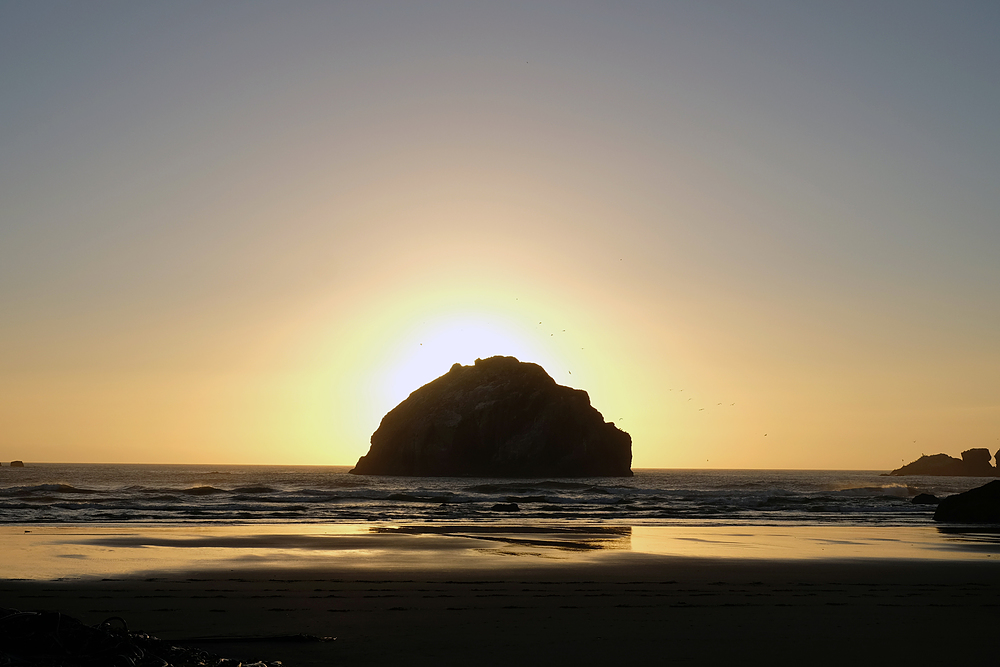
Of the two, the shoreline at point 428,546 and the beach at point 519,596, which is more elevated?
the beach at point 519,596

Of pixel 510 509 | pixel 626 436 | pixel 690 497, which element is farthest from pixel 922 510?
pixel 626 436

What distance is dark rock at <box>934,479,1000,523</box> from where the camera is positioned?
32.3 m

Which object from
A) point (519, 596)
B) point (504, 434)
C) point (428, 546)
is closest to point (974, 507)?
point (428, 546)

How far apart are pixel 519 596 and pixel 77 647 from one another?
6.86 meters

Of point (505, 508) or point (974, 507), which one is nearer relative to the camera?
point (974, 507)

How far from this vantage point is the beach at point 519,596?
8305mm

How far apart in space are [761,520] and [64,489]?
154 ft

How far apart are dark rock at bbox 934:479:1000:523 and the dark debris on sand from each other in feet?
116

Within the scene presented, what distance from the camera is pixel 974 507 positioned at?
32.5 m

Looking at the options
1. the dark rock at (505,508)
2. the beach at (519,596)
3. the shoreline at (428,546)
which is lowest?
the dark rock at (505,508)

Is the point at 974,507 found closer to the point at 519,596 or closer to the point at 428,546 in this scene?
the point at 428,546

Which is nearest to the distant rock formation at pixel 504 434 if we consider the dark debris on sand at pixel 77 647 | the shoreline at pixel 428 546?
the shoreline at pixel 428 546

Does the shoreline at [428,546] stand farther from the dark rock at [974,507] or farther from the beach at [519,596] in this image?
the dark rock at [974,507]

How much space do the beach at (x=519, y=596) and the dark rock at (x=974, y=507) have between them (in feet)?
44.0
